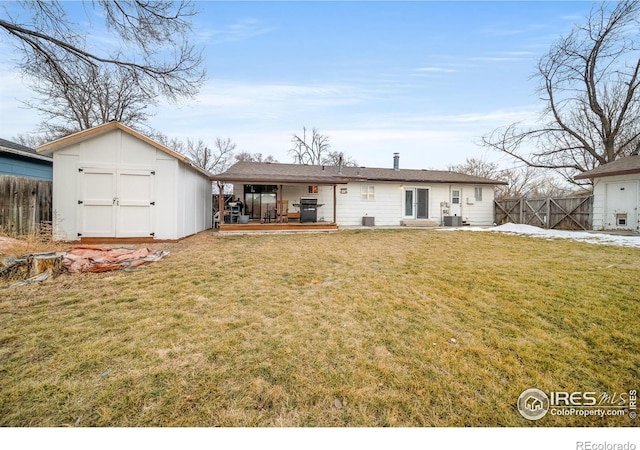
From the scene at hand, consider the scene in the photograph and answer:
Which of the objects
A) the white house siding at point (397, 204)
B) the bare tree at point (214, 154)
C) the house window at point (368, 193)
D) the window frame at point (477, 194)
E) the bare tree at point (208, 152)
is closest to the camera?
the white house siding at point (397, 204)

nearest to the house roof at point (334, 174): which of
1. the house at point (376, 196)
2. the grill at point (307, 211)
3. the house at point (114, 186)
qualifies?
the house at point (376, 196)

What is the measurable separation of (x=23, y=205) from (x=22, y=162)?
223 centimetres

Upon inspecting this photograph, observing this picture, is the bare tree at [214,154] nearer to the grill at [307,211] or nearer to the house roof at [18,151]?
the house roof at [18,151]

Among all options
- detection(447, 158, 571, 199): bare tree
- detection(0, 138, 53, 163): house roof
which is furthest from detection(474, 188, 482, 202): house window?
detection(0, 138, 53, 163): house roof

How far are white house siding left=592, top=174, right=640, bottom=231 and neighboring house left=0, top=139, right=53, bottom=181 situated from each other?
22.2m

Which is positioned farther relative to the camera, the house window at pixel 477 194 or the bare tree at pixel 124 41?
the house window at pixel 477 194

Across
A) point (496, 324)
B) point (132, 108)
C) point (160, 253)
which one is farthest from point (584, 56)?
point (132, 108)

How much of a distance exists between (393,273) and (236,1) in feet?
24.8

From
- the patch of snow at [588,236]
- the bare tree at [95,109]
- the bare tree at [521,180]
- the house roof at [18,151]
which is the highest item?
the bare tree at [95,109]

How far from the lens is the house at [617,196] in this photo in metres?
10.4

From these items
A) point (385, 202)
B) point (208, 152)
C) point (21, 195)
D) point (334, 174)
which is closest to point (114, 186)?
point (21, 195)

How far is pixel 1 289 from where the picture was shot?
3816 millimetres

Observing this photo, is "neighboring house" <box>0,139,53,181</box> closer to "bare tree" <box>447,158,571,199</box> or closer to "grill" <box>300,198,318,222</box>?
"grill" <box>300,198,318,222</box>

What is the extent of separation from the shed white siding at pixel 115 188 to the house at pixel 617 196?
17132 millimetres
